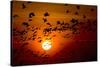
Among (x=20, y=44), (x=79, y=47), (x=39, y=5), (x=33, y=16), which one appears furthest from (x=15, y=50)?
(x=79, y=47)

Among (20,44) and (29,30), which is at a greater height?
(29,30)

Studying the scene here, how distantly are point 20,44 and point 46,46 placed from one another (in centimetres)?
33

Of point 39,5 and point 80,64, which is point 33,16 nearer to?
point 39,5

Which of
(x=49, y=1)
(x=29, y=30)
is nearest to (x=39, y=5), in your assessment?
(x=49, y=1)

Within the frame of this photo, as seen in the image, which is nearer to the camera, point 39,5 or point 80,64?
point 39,5

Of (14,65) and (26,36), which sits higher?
(26,36)

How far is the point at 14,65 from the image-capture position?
2.18 meters

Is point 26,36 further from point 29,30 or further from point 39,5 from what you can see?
point 39,5

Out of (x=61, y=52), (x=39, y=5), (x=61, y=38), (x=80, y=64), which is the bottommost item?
(x=80, y=64)

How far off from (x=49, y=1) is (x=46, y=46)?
572 mm
